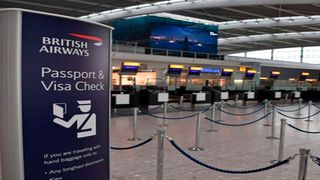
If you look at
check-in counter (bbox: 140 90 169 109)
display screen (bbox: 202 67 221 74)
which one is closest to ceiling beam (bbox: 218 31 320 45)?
display screen (bbox: 202 67 221 74)

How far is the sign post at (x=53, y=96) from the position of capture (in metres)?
2.50

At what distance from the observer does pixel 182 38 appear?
3228cm

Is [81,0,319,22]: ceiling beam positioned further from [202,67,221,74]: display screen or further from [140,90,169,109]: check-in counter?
[140,90,169,109]: check-in counter

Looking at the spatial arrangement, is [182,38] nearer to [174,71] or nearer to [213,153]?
[174,71]

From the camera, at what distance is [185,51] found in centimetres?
3061

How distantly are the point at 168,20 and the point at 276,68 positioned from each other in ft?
70.3

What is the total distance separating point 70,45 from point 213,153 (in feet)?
16.4

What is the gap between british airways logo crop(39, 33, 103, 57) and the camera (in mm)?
2650

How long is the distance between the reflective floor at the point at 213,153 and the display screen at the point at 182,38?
65.2ft

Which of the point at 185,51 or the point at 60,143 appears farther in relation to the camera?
the point at 185,51

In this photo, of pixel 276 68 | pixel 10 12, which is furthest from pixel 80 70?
pixel 276 68

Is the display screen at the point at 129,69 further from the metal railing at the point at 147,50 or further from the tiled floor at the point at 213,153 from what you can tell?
the tiled floor at the point at 213,153

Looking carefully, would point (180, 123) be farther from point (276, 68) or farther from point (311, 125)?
point (276, 68)

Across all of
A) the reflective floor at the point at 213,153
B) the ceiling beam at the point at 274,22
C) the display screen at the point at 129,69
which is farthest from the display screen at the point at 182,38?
the reflective floor at the point at 213,153
